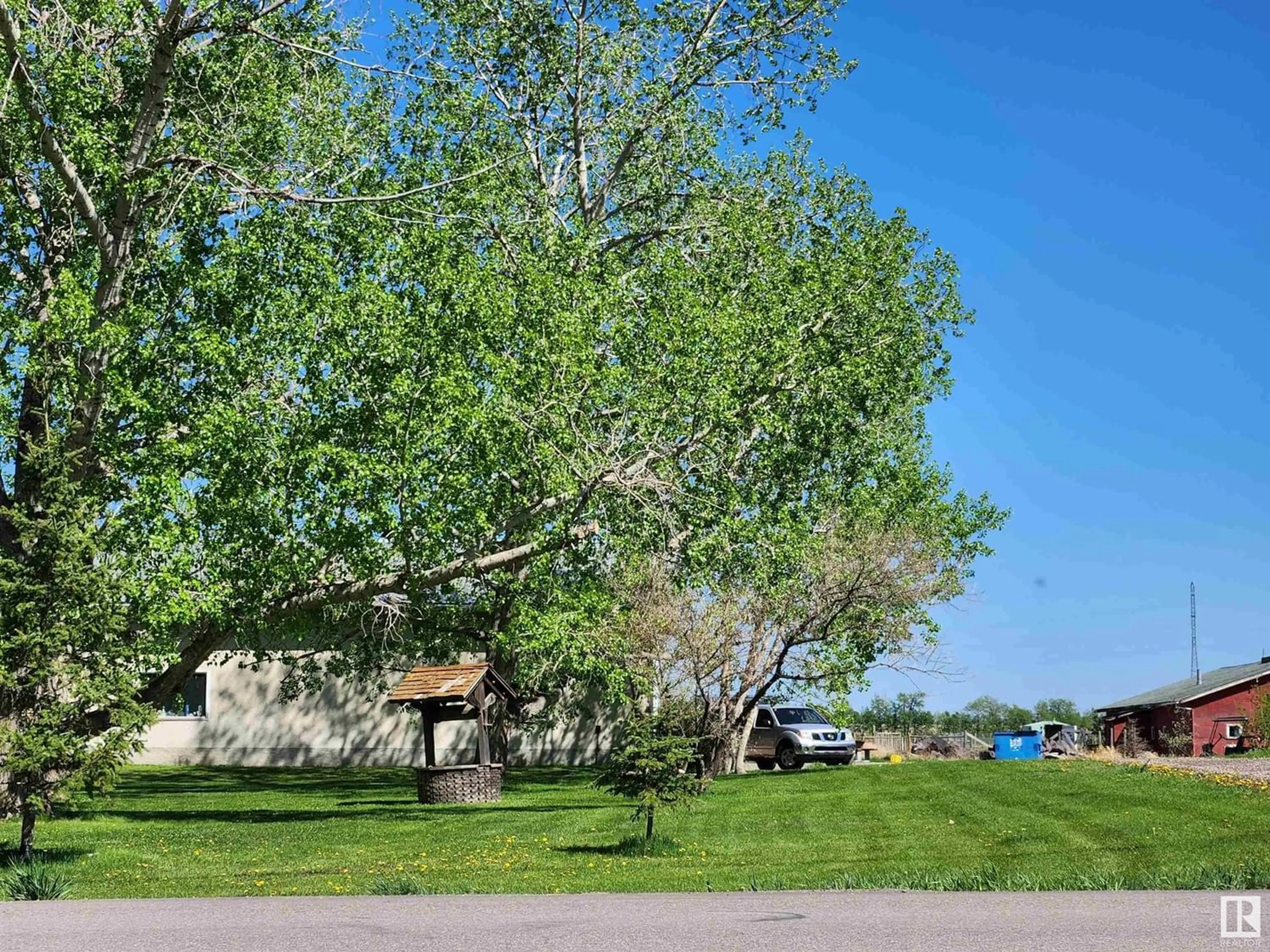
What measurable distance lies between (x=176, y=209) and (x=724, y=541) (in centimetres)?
1097

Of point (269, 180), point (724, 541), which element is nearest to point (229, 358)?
point (269, 180)

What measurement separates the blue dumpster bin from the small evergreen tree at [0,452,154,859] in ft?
122

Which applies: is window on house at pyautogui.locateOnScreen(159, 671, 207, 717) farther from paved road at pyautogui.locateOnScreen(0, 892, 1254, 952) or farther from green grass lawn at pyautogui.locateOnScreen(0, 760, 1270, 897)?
paved road at pyautogui.locateOnScreen(0, 892, 1254, 952)

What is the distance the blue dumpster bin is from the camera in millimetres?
48156

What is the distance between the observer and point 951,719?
365ft

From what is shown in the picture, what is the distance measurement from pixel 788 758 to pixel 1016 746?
1202cm

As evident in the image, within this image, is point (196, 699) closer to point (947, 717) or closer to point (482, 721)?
point (482, 721)

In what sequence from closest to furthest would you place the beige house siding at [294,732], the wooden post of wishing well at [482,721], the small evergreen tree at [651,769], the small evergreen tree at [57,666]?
1. the small evergreen tree at [57,666]
2. the small evergreen tree at [651,769]
3. the wooden post of wishing well at [482,721]
4. the beige house siding at [294,732]

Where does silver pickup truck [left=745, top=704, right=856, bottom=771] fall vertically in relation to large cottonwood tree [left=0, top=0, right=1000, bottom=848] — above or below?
below

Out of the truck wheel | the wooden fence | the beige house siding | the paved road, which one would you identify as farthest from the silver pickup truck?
the paved road

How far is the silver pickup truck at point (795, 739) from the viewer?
130 feet

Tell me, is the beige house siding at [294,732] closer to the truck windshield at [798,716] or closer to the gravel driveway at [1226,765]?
the truck windshield at [798,716]

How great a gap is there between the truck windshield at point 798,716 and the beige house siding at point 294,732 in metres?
5.38

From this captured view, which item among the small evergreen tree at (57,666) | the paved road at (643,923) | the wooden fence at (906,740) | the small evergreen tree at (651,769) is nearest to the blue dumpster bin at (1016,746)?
the wooden fence at (906,740)
